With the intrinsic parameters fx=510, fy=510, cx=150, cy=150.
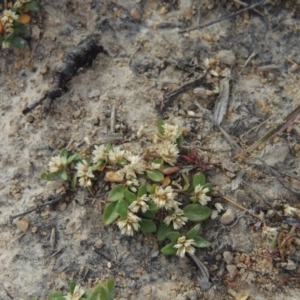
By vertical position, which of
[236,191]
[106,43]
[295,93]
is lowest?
[236,191]

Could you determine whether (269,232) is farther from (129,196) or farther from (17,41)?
(17,41)

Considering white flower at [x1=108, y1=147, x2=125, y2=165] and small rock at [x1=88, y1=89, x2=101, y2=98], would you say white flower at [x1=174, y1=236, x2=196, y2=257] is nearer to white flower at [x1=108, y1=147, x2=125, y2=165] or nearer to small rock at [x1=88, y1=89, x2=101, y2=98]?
white flower at [x1=108, y1=147, x2=125, y2=165]

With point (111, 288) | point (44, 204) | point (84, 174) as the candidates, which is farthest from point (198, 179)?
point (44, 204)

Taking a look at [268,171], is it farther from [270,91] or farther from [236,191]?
[270,91]

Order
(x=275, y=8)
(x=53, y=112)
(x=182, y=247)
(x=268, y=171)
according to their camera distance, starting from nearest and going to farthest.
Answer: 1. (x=182, y=247)
2. (x=268, y=171)
3. (x=53, y=112)
4. (x=275, y=8)

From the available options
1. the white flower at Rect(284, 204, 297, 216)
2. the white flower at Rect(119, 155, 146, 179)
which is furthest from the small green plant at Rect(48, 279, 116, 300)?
the white flower at Rect(284, 204, 297, 216)

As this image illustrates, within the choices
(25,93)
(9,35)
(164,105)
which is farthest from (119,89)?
(9,35)
